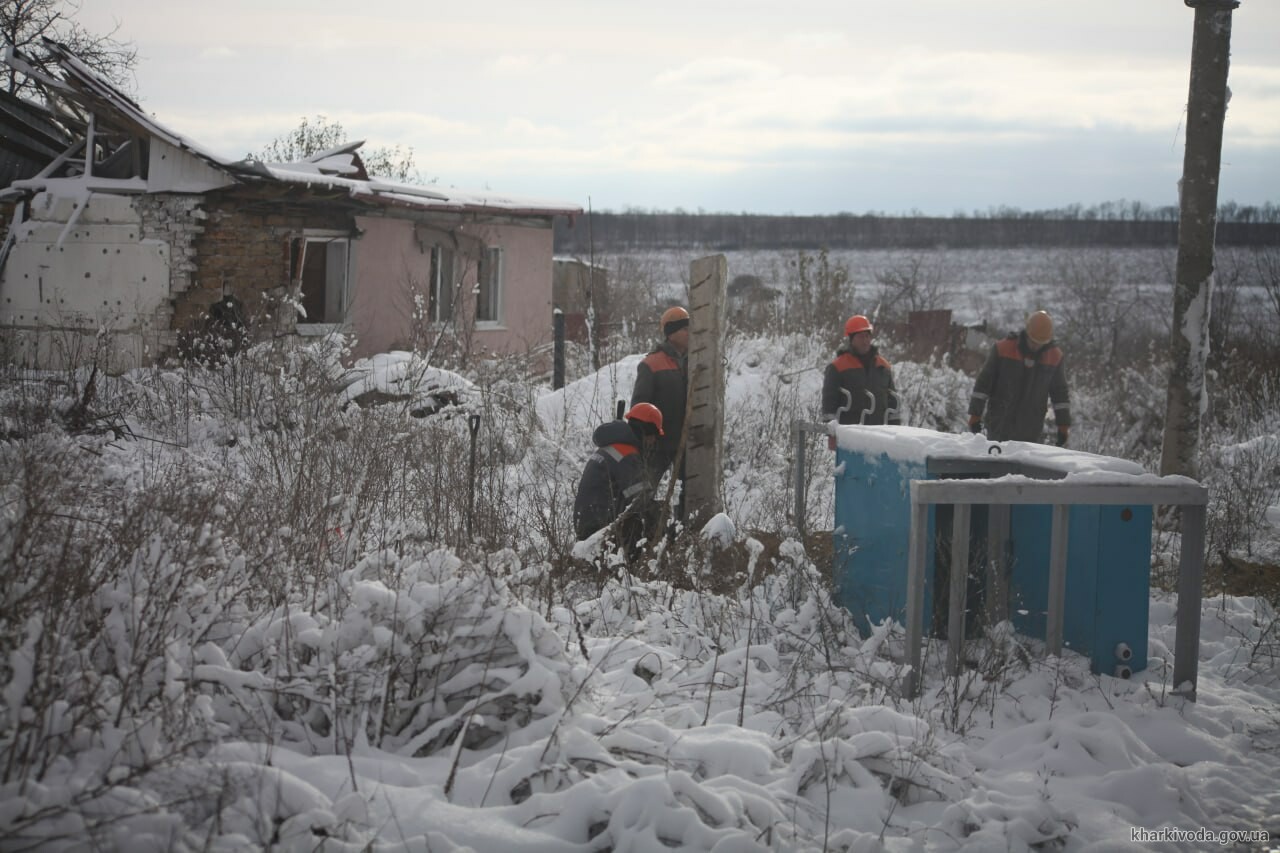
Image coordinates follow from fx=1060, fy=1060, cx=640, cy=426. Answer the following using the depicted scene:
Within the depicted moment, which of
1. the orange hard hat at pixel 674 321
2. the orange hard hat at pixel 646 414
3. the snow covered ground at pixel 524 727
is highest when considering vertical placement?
the orange hard hat at pixel 674 321

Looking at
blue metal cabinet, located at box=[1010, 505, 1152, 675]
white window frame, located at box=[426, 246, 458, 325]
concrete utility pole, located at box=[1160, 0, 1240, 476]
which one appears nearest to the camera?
blue metal cabinet, located at box=[1010, 505, 1152, 675]

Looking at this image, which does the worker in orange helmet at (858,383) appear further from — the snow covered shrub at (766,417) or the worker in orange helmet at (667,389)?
the worker in orange helmet at (667,389)

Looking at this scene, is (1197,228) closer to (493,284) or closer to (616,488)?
(616,488)

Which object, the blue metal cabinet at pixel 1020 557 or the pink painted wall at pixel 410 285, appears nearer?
the blue metal cabinet at pixel 1020 557

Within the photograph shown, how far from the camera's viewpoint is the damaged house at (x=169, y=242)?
13.5m

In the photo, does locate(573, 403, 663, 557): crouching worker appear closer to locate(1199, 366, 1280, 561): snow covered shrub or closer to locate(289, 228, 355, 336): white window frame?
locate(1199, 366, 1280, 561): snow covered shrub

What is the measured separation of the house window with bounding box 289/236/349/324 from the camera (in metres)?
15.6

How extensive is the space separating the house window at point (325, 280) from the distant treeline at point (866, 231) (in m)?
53.2

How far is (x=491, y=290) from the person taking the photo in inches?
723

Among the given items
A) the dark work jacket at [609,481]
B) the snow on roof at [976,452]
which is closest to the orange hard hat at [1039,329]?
the snow on roof at [976,452]

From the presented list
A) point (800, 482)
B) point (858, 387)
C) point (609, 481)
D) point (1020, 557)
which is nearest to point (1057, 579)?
point (1020, 557)

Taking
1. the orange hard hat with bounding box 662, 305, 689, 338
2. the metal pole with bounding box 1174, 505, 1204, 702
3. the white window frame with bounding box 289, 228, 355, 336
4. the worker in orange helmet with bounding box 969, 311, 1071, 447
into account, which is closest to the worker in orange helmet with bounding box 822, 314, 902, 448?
the worker in orange helmet with bounding box 969, 311, 1071, 447

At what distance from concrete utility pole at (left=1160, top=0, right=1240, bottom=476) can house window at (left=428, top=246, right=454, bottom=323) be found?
37.9 ft

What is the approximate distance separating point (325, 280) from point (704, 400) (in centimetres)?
1055
